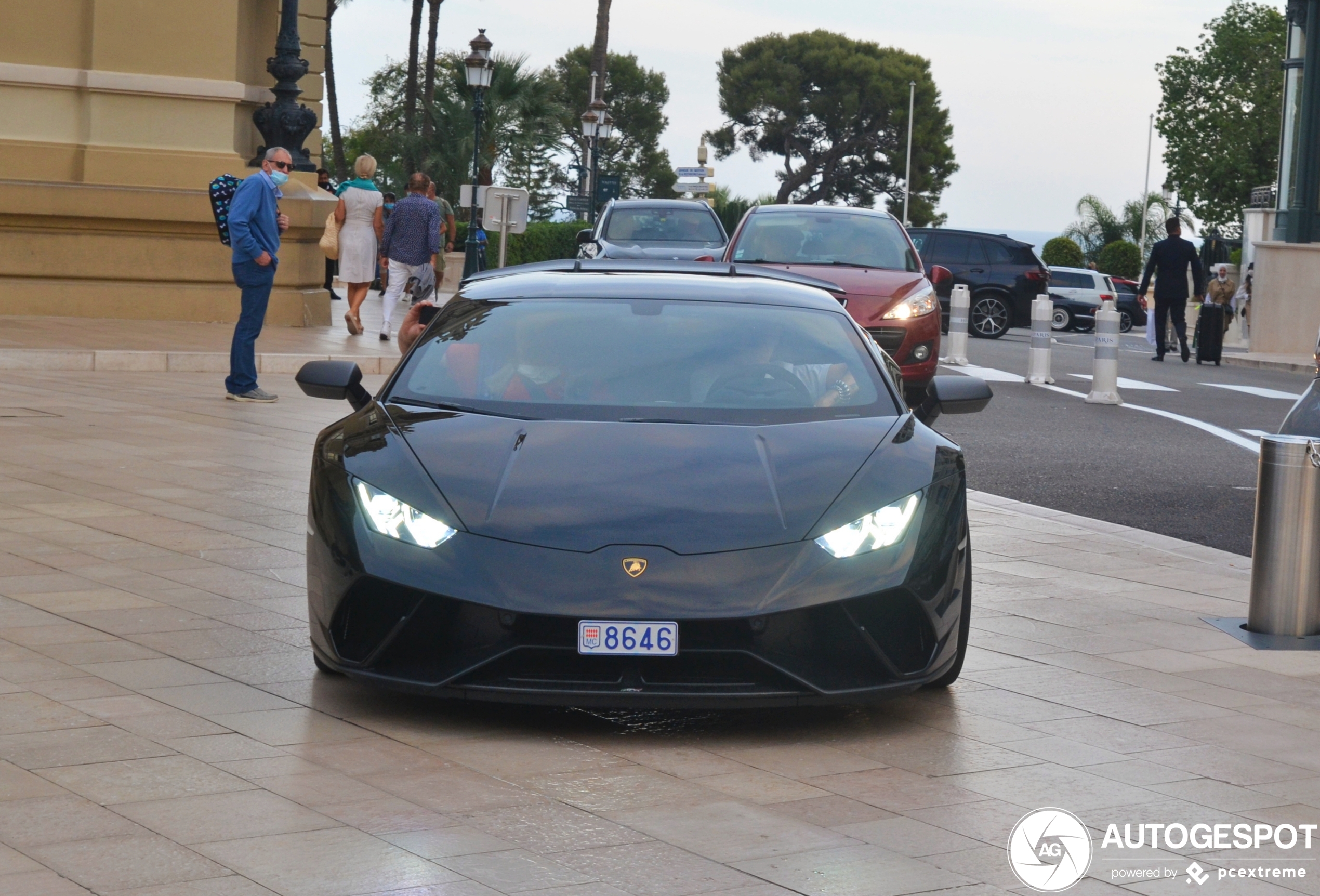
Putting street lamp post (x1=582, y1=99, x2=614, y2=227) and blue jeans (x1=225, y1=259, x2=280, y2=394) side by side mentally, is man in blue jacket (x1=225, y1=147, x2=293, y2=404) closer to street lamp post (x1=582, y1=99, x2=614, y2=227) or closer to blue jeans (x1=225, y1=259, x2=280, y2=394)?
blue jeans (x1=225, y1=259, x2=280, y2=394)

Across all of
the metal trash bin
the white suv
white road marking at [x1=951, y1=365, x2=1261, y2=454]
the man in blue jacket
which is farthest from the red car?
the white suv

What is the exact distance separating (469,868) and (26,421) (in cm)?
929

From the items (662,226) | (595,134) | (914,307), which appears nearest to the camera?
(914,307)

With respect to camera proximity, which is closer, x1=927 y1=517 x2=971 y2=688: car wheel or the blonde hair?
x1=927 y1=517 x2=971 y2=688: car wheel

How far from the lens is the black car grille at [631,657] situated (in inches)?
190

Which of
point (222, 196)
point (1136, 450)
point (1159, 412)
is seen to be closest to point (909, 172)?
point (1159, 412)

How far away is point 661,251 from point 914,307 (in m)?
8.37

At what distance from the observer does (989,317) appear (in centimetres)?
3216

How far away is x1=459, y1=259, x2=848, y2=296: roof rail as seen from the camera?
6.67 m

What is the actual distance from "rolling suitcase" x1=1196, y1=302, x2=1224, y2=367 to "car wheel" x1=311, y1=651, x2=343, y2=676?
21788 mm

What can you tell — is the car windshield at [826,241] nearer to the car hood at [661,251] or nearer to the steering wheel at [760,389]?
the car hood at [661,251]

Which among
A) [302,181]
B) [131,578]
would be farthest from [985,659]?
[302,181]

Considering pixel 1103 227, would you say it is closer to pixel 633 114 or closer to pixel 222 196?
pixel 633 114

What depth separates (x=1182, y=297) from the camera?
982 inches
